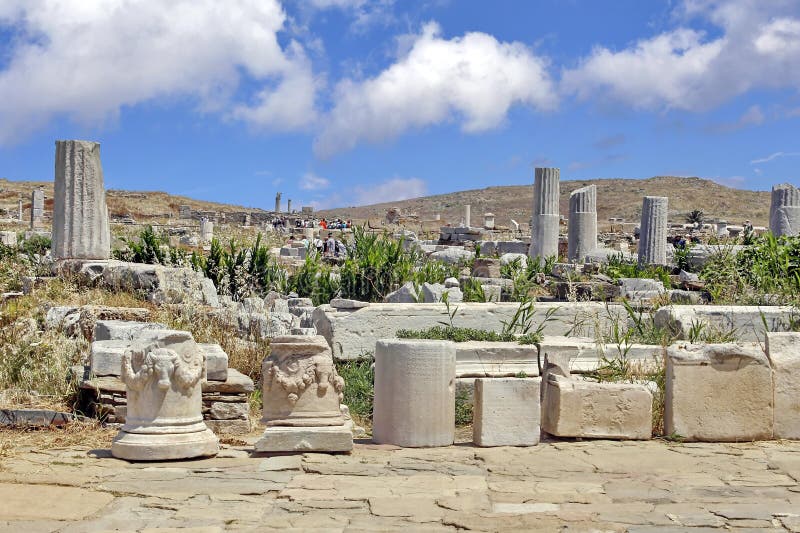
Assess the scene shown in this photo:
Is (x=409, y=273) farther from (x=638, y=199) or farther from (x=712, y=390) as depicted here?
(x=638, y=199)

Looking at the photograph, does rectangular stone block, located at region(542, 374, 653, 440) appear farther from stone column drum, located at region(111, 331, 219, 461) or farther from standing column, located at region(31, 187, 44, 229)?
standing column, located at region(31, 187, 44, 229)

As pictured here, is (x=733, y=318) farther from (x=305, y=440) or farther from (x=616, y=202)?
(x=616, y=202)

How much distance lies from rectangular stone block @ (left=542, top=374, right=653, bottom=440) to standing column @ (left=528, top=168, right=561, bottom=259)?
16926 millimetres

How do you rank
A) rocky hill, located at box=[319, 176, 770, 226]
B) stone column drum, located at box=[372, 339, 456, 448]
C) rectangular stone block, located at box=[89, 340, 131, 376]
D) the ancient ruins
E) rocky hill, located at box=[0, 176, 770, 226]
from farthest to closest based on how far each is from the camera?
rocky hill, located at box=[319, 176, 770, 226] → rocky hill, located at box=[0, 176, 770, 226] → rectangular stone block, located at box=[89, 340, 131, 376] → stone column drum, located at box=[372, 339, 456, 448] → the ancient ruins

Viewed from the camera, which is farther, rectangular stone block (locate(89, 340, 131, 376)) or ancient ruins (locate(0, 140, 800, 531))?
rectangular stone block (locate(89, 340, 131, 376))

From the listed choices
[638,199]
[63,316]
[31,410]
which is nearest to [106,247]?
[63,316]

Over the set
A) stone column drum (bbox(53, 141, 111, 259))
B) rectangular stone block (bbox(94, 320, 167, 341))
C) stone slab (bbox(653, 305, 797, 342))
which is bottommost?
rectangular stone block (bbox(94, 320, 167, 341))

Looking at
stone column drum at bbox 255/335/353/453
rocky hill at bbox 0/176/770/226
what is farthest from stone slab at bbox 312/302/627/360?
rocky hill at bbox 0/176/770/226

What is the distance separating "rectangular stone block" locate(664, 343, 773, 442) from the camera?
7566mm

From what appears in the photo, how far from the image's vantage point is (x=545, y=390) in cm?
799

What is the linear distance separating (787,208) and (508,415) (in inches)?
775

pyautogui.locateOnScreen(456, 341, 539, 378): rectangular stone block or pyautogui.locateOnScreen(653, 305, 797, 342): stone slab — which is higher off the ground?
pyautogui.locateOnScreen(653, 305, 797, 342): stone slab

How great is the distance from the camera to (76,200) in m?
14.4

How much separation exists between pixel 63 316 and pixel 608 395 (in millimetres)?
6385
